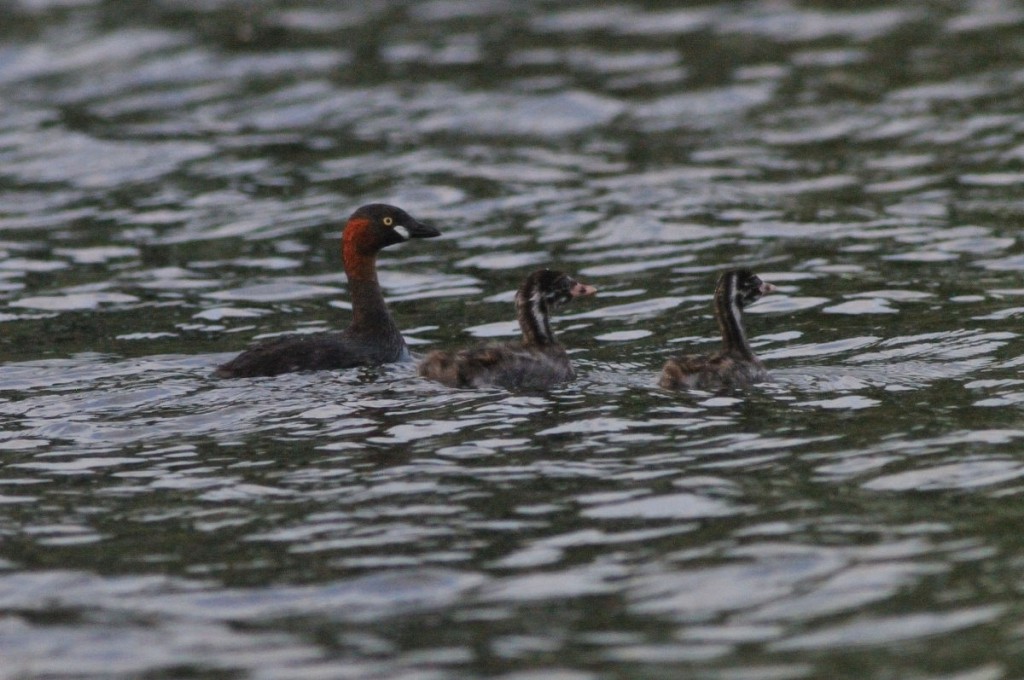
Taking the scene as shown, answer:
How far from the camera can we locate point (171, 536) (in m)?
9.74

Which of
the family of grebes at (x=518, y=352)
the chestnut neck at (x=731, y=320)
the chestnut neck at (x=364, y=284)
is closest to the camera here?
the family of grebes at (x=518, y=352)

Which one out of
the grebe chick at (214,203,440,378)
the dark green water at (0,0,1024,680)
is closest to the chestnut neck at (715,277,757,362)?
the dark green water at (0,0,1024,680)

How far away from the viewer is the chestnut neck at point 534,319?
43.5 ft

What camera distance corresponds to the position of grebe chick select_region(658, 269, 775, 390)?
487 inches

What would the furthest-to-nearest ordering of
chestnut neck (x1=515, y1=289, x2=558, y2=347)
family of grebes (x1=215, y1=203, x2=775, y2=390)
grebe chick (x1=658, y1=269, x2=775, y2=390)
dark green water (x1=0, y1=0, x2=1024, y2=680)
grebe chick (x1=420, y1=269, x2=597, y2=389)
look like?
chestnut neck (x1=515, y1=289, x2=558, y2=347)
grebe chick (x1=420, y1=269, x2=597, y2=389)
family of grebes (x1=215, y1=203, x2=775, y2=390)
grebe chick (x1=658, y1=269, x2=775, y2=390)
dark green water (x1=0, y1=0, x2=1024, y2=680)

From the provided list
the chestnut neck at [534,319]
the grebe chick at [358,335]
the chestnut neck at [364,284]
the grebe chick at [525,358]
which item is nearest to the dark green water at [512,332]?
the grebe chick at [525,358]

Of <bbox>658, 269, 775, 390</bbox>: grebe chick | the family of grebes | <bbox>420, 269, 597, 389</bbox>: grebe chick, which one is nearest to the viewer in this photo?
<bbox>658, 269, 775, 390</bbox>: grebe chick

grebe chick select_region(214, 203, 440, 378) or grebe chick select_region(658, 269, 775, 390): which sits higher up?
grebe chick select_region(214, 203, 440, 378)

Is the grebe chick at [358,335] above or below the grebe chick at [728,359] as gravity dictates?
above

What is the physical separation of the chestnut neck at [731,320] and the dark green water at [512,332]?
0.39 m

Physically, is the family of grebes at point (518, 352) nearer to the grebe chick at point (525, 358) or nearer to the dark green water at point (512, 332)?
the grebe chick at point (525, 358)

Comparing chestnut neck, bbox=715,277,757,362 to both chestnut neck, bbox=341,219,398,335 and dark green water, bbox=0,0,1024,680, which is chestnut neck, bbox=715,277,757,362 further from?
chestnut neck, bbox=341,219,398,335

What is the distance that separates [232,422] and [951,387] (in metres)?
4.74

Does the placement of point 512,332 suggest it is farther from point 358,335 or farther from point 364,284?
point 358,335
